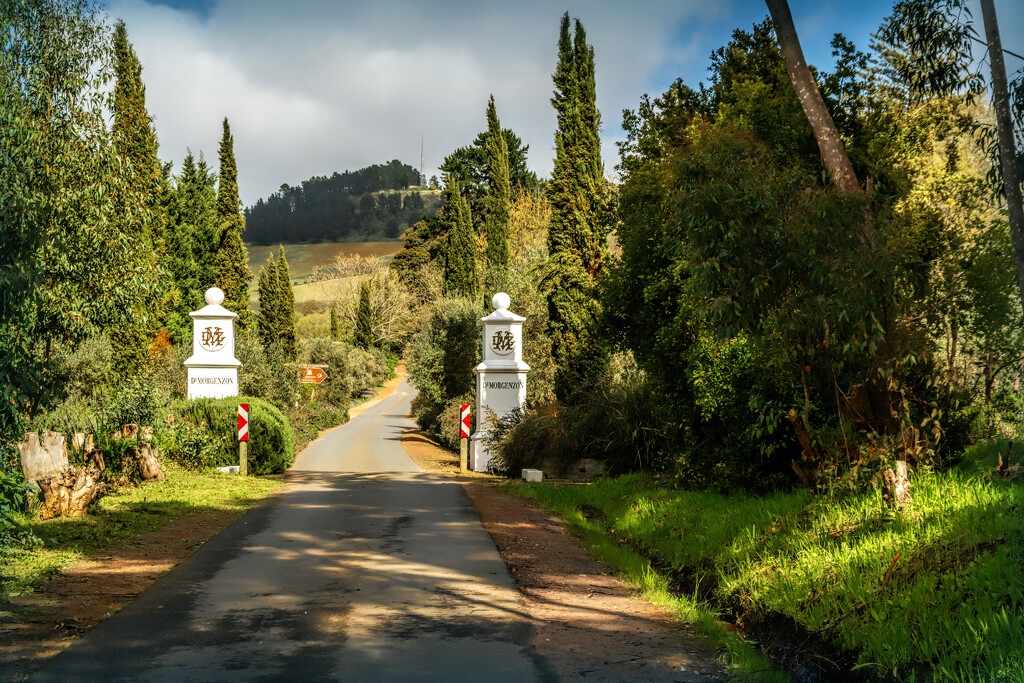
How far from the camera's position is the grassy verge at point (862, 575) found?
18.0 feet

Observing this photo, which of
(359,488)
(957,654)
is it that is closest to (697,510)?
(957,654)

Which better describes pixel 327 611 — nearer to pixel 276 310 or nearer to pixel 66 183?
pixel 66 183

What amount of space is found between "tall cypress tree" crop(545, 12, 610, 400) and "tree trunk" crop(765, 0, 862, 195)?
12.9m

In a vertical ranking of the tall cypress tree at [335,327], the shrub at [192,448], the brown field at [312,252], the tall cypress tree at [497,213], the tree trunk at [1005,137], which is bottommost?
the shrub at [192,448]

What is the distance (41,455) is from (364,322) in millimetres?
68675

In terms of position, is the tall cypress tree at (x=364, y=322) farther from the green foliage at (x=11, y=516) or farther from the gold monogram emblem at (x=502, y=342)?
the green foliage at (x=11, y=516)

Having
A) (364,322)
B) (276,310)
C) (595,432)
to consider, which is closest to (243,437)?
(595,432)

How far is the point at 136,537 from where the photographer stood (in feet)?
36.4

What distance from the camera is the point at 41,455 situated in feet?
37.4

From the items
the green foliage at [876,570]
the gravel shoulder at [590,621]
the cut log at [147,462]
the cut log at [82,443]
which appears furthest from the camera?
the cut log at [147,462]

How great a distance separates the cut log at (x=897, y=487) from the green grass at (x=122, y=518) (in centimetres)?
840

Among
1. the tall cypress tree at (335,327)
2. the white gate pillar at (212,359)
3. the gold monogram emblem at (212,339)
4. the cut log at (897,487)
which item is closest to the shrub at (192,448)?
the white gate pillar at (212,359)

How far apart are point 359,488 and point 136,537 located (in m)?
6.85

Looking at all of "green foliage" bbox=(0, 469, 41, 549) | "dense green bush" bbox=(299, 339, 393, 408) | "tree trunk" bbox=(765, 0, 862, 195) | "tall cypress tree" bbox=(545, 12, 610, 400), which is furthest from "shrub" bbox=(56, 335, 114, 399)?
"dense green bush" bbox=(299, 339, 393, 408)
